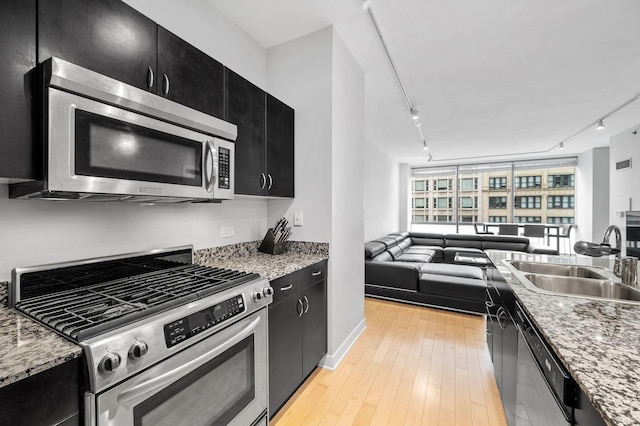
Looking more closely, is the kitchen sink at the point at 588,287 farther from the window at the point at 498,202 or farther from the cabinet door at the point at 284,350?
the window at the point at 498,202

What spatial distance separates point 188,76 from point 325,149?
1.10 metres

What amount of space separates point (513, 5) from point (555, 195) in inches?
283

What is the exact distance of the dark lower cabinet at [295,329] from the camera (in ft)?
5.23

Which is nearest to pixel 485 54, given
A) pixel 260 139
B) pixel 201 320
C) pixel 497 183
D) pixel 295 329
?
pixel 260 139

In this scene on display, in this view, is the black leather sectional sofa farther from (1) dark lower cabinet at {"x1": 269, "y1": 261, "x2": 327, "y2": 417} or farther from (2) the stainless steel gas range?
(2) the stainless steel gas range

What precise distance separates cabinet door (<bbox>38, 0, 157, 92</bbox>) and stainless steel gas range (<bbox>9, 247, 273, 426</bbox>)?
34.3 inches

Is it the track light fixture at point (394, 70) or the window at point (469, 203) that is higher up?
the track light fixture at point (394, 70)

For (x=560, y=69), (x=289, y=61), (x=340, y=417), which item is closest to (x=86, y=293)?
(x=340, y=417)

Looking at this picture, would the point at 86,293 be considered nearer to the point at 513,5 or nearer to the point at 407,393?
the point at 407,393

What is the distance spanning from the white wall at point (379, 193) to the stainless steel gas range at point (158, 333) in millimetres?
4112

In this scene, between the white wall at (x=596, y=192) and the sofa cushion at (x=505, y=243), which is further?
the sofa cushion at (x=505, y=243)

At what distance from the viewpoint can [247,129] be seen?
1855mm

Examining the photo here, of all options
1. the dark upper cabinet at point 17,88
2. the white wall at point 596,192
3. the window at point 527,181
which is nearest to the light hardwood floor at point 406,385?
the dark upper cabinet at point 17,88

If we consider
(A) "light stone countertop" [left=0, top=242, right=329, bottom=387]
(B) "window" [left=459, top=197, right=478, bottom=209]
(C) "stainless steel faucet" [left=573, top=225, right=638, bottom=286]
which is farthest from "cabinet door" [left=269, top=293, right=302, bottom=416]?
(B) "window" [left=459, top=197, right=478, bottom=209]
